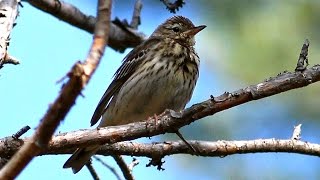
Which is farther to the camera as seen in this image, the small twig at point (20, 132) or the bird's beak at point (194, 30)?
the bird's beak at point (194, 30)

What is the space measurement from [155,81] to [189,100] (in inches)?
9.8

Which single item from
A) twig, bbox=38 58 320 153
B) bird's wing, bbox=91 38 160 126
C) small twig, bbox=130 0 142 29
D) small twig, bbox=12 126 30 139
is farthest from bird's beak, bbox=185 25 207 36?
small twig, bbox=12 126 30 139

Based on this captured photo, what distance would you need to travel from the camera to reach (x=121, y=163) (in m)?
3.55

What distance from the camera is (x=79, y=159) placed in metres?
3.72

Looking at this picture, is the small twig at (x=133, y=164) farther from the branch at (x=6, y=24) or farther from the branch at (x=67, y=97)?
the branch at (x=67, y=97)

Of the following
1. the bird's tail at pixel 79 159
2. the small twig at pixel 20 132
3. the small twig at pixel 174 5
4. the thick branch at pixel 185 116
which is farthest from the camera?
the small twig at pixel 174 5

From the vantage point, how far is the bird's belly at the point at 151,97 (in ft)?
13.6

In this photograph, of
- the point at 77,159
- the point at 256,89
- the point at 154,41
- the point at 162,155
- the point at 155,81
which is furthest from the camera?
the point at 154,41

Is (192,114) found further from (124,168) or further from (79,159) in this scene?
(79,159)

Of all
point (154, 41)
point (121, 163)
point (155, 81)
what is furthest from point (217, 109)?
point (154, 41)

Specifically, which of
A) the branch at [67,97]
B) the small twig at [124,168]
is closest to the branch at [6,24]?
the small twig at [124,168]

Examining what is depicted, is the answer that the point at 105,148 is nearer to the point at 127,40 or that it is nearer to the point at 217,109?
the point at 217,109

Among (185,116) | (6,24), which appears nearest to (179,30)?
(6,24)

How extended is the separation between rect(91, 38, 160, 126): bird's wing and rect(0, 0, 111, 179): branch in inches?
121
